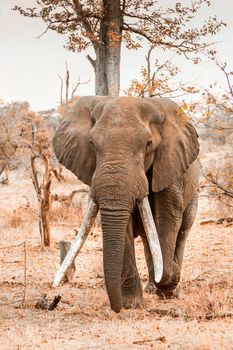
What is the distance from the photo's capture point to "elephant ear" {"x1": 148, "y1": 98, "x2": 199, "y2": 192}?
7172mm

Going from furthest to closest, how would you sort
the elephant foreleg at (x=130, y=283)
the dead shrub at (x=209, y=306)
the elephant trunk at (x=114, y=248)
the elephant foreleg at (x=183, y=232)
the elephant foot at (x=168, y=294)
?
the elephant foreleg at (x=183, y=232) < the elephant foot at (x=168, y=294) < the elephant foreleg at (x=130, y=283) < the dead shrub at (x=209, y=306) < the elephant trunk at (x=114, y=248)

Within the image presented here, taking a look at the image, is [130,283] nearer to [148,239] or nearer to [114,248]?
[148,239]

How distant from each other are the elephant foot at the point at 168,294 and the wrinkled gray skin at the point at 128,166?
0.07 feet

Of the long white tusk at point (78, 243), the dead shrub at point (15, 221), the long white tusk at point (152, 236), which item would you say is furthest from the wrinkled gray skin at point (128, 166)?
the dead shrub at point (15, 221)

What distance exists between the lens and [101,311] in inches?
278

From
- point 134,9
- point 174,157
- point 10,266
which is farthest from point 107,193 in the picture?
point 134,9

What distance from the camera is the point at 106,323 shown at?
21.1 ft

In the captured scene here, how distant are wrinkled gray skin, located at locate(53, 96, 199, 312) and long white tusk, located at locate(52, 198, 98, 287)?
36 centimetres

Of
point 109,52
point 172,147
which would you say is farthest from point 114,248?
point 109,52

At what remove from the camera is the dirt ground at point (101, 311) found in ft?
18.7

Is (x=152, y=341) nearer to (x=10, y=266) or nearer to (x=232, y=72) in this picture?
(x=232, y=72)

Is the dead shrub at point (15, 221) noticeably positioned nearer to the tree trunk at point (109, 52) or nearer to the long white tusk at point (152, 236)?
the tree trunk at point (109, 52)

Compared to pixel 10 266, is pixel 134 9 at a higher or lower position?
higher

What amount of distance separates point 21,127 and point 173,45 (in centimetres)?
1929
